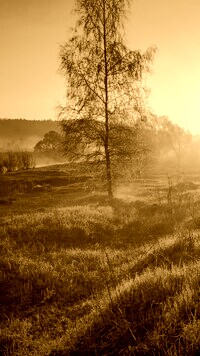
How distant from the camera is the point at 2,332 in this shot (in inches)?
278

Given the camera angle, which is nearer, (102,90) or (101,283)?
(101,283)

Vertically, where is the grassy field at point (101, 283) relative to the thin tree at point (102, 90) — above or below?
below

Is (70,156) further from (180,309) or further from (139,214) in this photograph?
(180,309)

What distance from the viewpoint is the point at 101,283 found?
9141 mm

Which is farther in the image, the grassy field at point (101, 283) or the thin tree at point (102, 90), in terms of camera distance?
the thin tree at point (102, 90)

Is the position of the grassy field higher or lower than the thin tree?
lower

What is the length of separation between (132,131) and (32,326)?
14.0 metres

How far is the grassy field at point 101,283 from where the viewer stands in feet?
18.4

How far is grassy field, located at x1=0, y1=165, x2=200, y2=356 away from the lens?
5605mm

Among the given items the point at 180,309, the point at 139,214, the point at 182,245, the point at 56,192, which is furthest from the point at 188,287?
the point at 56,192

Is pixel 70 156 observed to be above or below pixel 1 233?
above

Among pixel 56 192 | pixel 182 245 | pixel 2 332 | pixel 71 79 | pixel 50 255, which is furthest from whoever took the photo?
pixel 56 192

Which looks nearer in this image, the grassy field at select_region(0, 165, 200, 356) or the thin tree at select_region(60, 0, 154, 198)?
the grassy field at select_region(0, 165, 200, 356)

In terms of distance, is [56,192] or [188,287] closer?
[188,287]
